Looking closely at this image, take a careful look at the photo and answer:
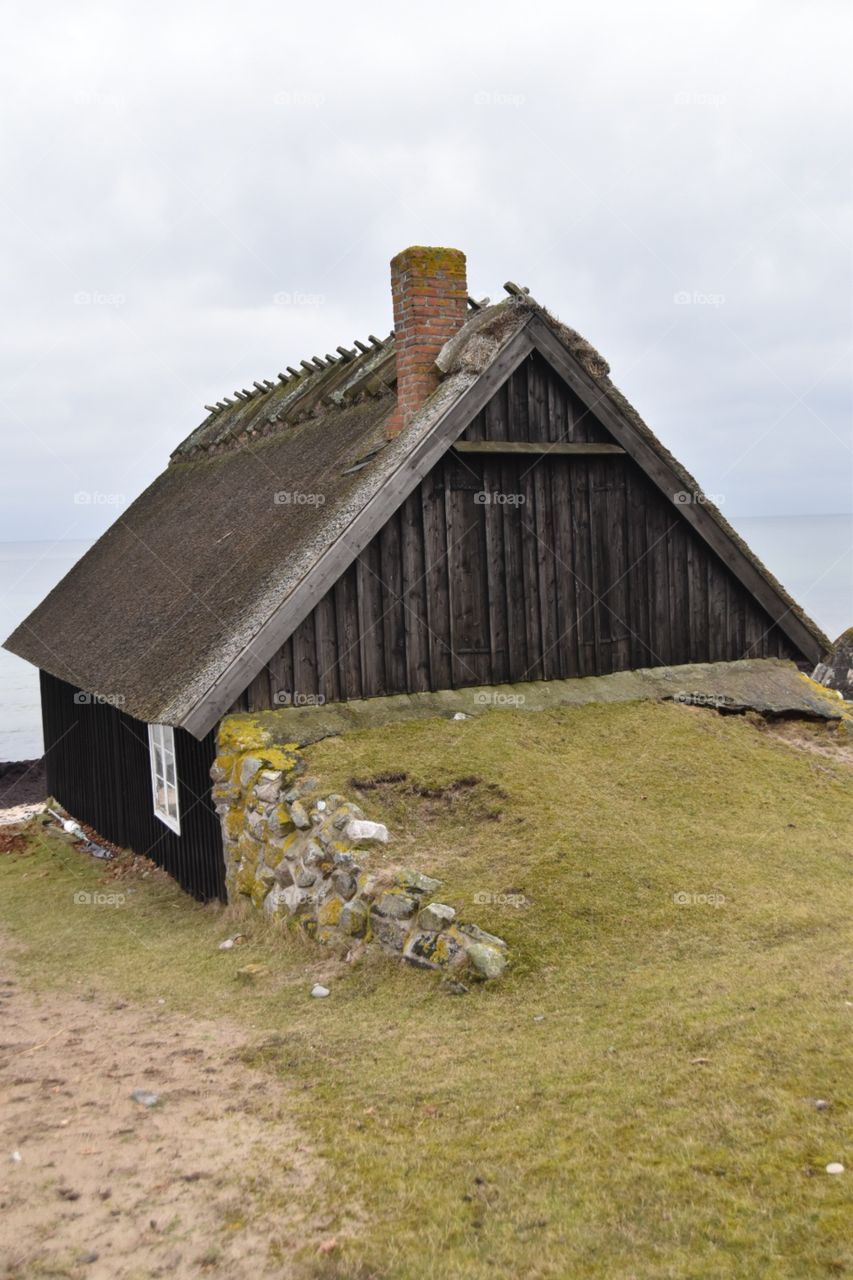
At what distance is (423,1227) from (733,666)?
10390mm

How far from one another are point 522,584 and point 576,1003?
663 centimetres

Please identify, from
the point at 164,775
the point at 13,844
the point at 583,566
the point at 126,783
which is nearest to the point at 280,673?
the point at 164,775

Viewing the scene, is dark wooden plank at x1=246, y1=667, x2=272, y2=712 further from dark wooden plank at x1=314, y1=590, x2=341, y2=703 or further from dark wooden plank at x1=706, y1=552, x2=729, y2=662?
dark wooden plank at x1=706, y1=552, x2=729, y2=662

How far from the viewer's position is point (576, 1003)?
22.1 feet

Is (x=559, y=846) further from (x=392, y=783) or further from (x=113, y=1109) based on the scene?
(x=113, y=1109)

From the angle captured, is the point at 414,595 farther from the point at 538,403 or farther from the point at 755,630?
the point at 755,630

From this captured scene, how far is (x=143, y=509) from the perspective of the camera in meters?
20.7

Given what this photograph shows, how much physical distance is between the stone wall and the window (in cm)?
197

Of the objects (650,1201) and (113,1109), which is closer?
(650,1201)

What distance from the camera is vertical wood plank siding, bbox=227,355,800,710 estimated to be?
11.5 m

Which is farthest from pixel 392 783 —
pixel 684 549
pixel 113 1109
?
pixel 684 549

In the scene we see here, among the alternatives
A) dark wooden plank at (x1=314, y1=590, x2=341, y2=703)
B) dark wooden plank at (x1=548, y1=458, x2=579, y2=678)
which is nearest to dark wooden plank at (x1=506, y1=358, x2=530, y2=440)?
dark wooden plank at (x1=548, y1=458, x2=579, y2=678)

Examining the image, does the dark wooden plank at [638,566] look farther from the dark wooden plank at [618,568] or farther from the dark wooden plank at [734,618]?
the dark wooden plank at [734,618]

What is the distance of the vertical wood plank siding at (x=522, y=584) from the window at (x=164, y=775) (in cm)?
220
